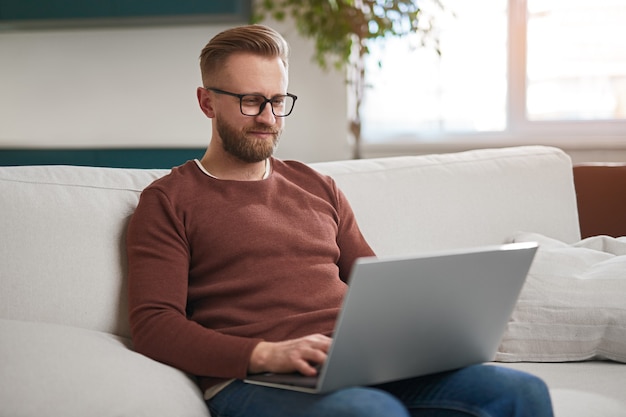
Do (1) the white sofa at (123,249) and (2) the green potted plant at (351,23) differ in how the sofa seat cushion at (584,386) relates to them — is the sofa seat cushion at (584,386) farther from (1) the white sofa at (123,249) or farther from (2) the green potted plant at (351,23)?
(2) the green potted plant at (351,23)

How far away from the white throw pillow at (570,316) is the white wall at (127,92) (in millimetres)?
2086

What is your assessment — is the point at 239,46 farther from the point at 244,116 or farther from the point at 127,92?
the point at 127,92

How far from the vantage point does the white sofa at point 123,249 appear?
1324 mm

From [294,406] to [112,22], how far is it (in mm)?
2911

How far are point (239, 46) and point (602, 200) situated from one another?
4.02ft

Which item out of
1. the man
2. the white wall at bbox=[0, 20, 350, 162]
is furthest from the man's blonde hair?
the white wall at bbox=[0, 20, 350, 162]

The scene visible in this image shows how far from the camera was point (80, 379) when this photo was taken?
51.6 inches

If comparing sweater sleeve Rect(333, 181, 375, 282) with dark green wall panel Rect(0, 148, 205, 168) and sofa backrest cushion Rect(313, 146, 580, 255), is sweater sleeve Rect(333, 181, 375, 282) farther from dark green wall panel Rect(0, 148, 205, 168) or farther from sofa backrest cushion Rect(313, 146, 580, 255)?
dark green wall panel Rect(0, 148, 205, 168)

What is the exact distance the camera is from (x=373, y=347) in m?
1.23

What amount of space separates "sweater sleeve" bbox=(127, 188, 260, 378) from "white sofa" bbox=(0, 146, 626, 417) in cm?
4

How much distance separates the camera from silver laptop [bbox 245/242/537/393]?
117 centimetres

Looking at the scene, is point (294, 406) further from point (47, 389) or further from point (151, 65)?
point (151, 65)

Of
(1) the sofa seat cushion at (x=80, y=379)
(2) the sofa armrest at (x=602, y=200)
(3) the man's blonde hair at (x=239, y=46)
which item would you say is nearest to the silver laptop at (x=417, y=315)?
(1) the sofa seat cushion at (x=80, y=379)

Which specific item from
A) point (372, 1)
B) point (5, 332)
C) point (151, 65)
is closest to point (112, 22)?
point (151, 65)
